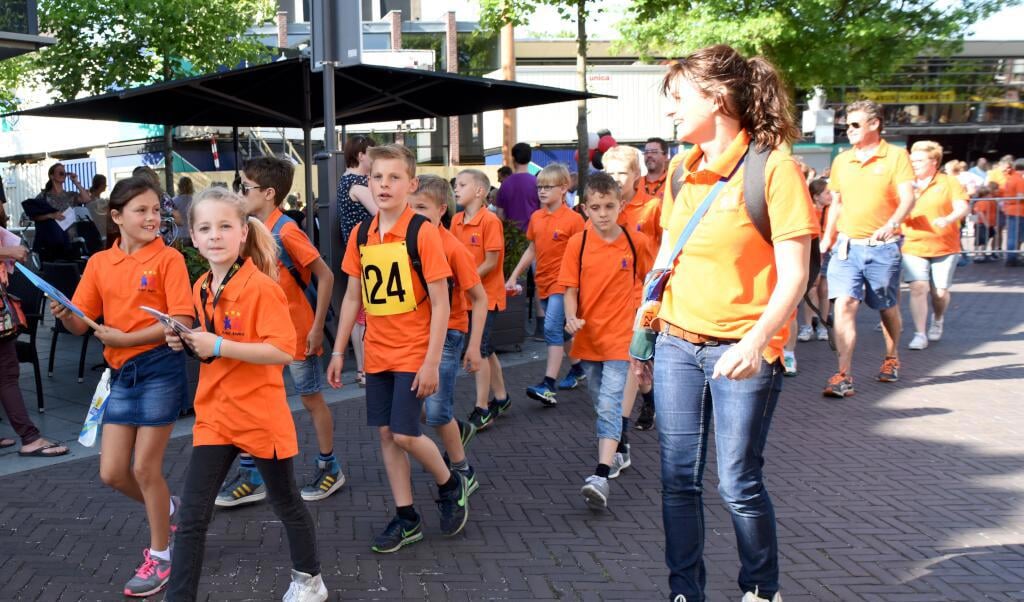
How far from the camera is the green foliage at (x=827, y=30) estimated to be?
16781mm

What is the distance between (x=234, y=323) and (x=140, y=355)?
0.64 metres

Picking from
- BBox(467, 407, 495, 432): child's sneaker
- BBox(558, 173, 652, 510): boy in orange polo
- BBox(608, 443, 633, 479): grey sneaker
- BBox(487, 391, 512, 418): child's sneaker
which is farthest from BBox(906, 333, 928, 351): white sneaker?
BBox(558, 173, 652, 510): boy in orange polo

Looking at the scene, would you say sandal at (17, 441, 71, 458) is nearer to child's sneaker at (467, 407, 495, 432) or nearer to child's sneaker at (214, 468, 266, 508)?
child's sneaker at (214, 468, 266, 508)

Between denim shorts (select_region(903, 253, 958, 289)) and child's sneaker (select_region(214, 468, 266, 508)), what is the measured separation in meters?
6.76

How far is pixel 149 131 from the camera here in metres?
29.0

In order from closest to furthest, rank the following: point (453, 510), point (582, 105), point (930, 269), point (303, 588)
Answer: point (303, 588)
point (453, 510)
point (930, 269)
point (582, 105)

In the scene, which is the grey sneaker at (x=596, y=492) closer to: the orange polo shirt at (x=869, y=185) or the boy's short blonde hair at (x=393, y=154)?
the boy's short blonde hair at (x=393, y=154)

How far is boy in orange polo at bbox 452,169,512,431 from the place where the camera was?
6.60m

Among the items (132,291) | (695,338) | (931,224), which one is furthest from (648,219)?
(931,224)

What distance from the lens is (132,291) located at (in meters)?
3.99

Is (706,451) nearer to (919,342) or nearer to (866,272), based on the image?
(866,272)

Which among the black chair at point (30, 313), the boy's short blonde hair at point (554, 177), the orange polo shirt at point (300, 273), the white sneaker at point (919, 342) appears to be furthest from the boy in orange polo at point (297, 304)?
the white sneaker at point (919, 342)

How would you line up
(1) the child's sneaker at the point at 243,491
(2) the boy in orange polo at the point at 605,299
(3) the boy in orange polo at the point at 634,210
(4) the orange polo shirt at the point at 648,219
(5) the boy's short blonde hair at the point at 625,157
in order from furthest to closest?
(4) the orange polo shirt at the point at 648,219 → (5) the boy's short blonde hair at the point at 625,157 → (3) the boy in orange polo at the point at 634,210 → (2) the boy in orange polo at the point at 605,299 → (1) the child's sneaker at the point at 243,491

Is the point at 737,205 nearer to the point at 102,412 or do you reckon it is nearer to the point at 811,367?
the point at 102,412
